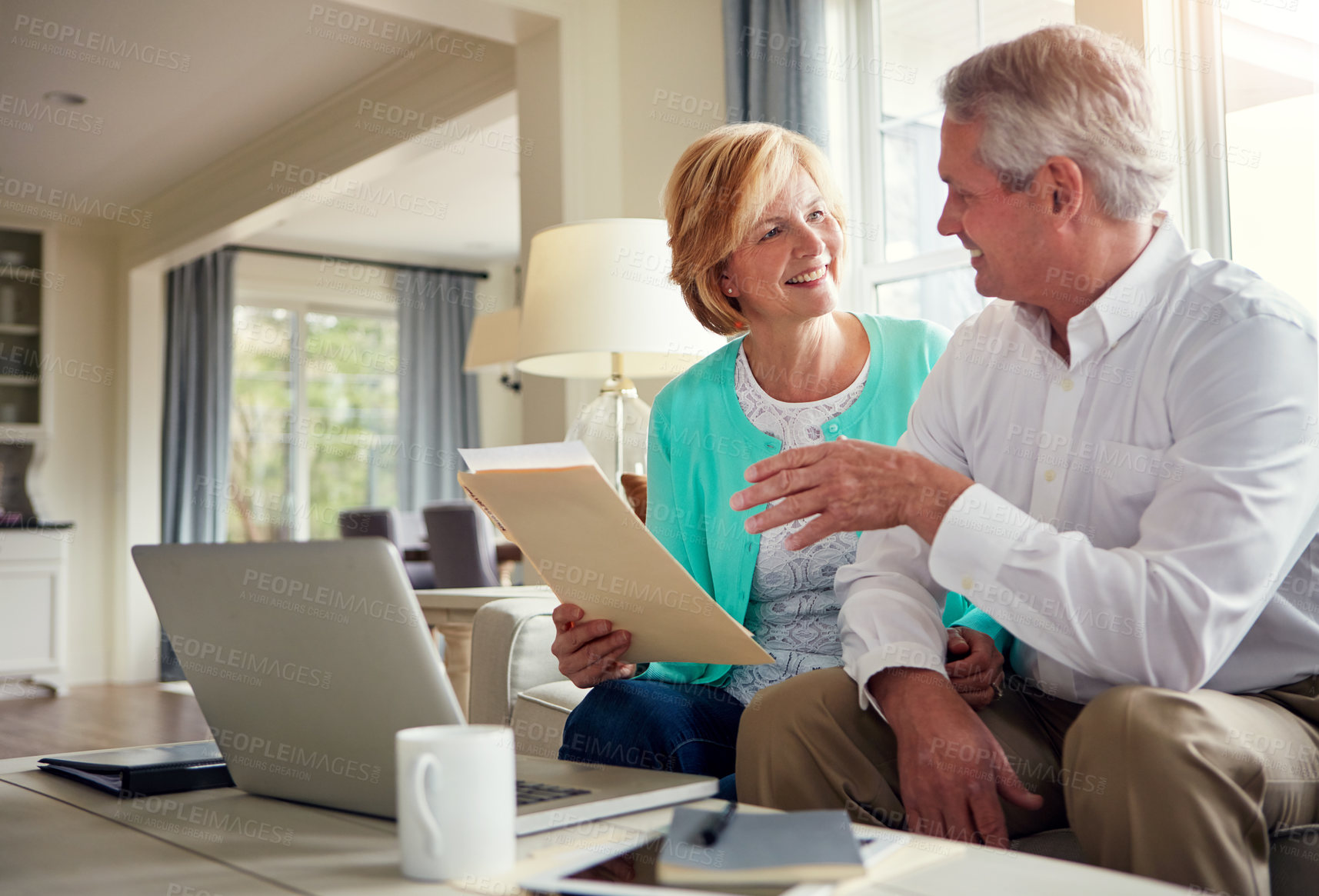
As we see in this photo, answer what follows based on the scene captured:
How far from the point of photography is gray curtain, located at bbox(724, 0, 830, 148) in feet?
9.97

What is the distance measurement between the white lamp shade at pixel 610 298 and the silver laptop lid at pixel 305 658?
145 centimetres

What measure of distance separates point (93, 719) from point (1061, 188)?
197 inches

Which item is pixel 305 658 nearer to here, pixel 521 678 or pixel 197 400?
pixel 521 678

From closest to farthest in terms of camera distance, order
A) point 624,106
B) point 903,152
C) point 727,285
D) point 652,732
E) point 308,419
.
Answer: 1. point 652,732
2. point 727,285
3. point 903,152
4. point 624,106
5. point 308,419

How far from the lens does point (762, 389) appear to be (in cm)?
175

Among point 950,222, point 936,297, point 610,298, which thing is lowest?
point 950,222

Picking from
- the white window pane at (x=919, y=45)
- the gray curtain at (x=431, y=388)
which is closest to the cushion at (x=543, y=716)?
the white window pane at (x=919, y=45)

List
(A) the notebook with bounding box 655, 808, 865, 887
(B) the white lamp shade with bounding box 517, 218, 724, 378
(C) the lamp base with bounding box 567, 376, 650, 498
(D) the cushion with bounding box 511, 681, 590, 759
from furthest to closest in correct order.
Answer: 1. (C) the lamp base with bounding box 567, 376, 650, 498
2. (B) the white lamp shade with bounding box 517, 218, 724, 378
3. (D) the cushion with bounding box 511, 681, 590, 759
4. (A) the notebook with bounding box 655, 808, 865, 887

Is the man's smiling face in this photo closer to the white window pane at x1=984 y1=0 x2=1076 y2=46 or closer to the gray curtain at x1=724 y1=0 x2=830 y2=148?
the white window pane at x1=984 y1=0 x2=1076 y2=46

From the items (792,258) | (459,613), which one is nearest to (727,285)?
(792,258)

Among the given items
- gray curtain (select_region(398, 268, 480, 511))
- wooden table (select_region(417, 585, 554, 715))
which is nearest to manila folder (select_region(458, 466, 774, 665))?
wooden table (select_region(417, 585, 554, 715))

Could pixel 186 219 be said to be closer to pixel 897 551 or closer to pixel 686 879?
pixel 897 551

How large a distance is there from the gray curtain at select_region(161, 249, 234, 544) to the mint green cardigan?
5727 millimetres

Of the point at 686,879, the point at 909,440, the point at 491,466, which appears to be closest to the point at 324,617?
the point at 491,466
